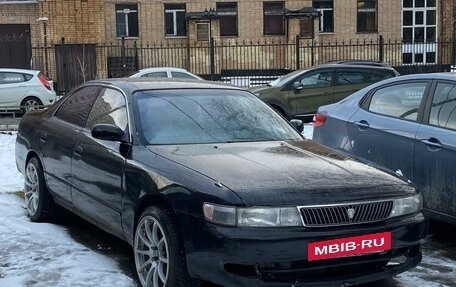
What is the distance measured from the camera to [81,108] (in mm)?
6414

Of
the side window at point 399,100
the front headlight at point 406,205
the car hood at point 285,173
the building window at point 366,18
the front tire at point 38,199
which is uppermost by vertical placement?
the building window at point 366,18

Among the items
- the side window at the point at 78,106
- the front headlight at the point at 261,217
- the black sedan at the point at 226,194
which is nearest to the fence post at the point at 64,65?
the side window at the point at 78,106

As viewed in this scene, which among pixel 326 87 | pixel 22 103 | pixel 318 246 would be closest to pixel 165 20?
pixel 22 103

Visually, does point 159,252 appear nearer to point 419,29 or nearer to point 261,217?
point 261,217

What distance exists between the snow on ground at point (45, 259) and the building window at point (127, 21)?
2363cm

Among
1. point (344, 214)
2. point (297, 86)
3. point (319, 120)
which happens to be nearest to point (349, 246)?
point (344, 214)

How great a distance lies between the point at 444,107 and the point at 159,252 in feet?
9.82

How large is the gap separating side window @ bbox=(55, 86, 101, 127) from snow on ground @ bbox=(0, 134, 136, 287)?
109cm

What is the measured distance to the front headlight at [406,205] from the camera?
14.6 ft

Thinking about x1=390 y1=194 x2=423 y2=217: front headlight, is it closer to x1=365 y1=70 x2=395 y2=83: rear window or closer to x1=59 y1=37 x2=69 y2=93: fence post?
x1=365 y1=70 x2=395 y2=83: rear window

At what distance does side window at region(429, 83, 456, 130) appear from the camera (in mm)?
5906

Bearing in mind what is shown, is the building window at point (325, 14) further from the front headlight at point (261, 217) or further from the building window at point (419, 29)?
the front headlight at point (261, 217)

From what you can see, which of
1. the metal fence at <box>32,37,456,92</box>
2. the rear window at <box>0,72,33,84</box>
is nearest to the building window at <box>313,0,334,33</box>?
the metal fence at <box>32,37,456,92</box>

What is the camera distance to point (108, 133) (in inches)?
205
